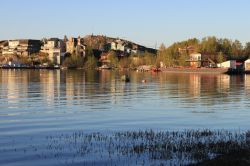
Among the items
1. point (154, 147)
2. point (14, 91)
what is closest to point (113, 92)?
point (14, 91)

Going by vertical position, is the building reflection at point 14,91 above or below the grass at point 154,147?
above

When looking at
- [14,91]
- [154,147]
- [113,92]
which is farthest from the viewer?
[14,91]

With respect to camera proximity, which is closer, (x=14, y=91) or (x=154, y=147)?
(x=154, y=147)

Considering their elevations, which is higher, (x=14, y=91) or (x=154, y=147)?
(x=14, y=91)

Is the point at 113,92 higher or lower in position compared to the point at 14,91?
lower

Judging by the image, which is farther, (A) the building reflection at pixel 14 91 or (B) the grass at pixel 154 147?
(A) the building reflection at pixel 14 91

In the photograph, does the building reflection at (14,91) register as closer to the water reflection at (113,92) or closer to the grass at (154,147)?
the water reflection at (113,92)

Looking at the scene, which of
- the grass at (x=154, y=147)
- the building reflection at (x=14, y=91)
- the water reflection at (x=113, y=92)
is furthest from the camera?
the building reflection at (x=14, y=91)

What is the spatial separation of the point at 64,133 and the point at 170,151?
7.90 m

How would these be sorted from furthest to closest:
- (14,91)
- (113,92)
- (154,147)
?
(14,91), (113,92), (154,147)

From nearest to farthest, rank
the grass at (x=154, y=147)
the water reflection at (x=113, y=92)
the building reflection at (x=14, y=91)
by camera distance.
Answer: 1. the grass at (x=154, y=147)
2. the water reflection at (x=113, y=92)
3. the building reflection at (x=14, y=91)

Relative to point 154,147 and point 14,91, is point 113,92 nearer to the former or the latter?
point 14,91

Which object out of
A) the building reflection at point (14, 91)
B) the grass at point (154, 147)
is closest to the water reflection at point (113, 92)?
the building reflection at point (14, 91)

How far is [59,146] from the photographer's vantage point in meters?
21.8
